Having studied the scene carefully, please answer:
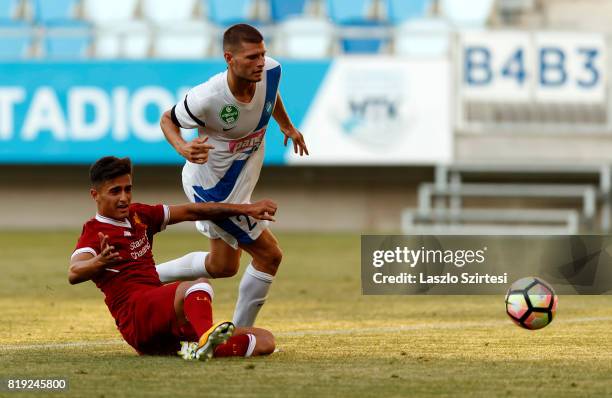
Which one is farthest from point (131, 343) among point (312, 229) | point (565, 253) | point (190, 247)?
point (312, 229)

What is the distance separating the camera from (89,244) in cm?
616

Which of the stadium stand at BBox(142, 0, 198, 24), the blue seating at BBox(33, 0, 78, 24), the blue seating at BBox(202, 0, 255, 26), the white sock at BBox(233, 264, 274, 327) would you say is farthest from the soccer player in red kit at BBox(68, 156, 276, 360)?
the blue seating at BBox(33, 0, 78, 24)

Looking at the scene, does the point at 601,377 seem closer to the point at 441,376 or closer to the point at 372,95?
the point at 441,376

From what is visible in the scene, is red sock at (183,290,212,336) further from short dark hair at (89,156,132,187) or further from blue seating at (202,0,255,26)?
blue seating at (202,0,255,26)

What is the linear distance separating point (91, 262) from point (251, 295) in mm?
1478

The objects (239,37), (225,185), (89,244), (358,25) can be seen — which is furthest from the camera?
(358,25)

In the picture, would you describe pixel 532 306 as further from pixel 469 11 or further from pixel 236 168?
pixel 469 11

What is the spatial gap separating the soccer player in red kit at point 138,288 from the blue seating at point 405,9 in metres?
16.9

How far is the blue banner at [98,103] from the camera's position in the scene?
20859mm

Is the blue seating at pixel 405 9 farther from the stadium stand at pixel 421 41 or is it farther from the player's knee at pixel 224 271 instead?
the player's knee at pixel 224 271

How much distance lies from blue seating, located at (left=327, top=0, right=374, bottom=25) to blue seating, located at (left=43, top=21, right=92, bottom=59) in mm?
4609

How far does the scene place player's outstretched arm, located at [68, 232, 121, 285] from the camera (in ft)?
19.2

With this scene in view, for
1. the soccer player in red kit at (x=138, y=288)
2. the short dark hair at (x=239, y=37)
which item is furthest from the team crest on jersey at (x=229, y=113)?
the soccer player in red kit at (x=138, y=288)

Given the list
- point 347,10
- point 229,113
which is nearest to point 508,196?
point 347,10
